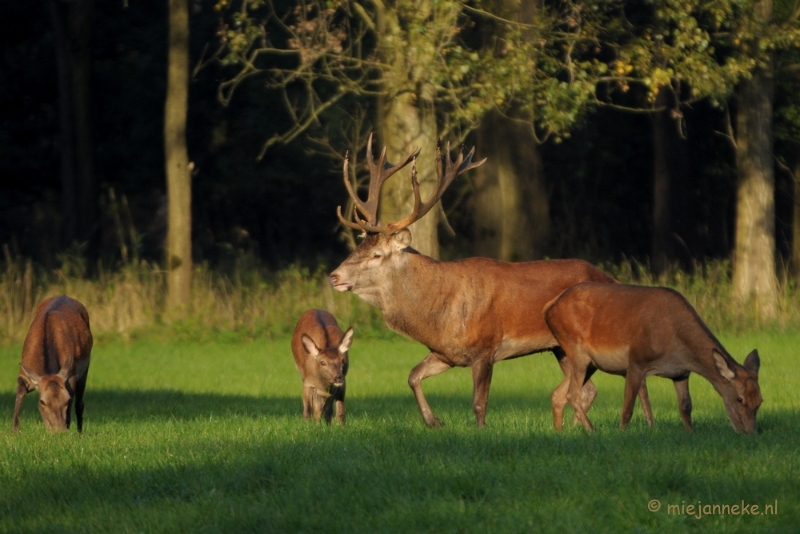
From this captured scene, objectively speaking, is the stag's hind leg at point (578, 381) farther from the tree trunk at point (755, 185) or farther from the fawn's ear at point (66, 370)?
the tree trunk at point (755, 185)

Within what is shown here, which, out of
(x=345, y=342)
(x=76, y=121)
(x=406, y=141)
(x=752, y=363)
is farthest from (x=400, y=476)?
(x=76, y=121)

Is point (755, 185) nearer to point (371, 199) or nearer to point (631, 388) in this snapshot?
point (371, 199)

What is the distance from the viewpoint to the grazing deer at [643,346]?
9773 millimetres

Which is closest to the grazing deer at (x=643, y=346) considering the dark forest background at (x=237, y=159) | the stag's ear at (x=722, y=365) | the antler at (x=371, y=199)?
the stag's ear at (x=722, y=365)

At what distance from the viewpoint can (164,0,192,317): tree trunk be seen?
23.3 metres

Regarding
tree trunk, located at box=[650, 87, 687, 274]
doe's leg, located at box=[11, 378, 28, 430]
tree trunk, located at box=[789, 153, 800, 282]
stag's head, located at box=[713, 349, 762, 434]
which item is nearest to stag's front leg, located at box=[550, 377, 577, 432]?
stag's head, located at box=[713, 349, 762, 434]

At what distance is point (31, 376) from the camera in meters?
11.9

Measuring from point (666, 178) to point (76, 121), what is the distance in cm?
1505

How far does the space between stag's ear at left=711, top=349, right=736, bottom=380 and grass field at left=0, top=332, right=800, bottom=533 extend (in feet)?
1.56

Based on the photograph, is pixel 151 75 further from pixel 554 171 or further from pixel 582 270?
pixel 582 270

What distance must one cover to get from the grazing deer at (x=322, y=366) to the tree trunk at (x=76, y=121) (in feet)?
57.0

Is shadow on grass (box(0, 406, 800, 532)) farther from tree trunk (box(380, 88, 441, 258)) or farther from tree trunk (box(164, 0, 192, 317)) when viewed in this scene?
tree trunk (box(164, 0, 192, 317))

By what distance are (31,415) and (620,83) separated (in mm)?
11265

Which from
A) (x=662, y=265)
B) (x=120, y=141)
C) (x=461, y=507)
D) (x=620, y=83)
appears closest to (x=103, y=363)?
(x=620, y=83)
